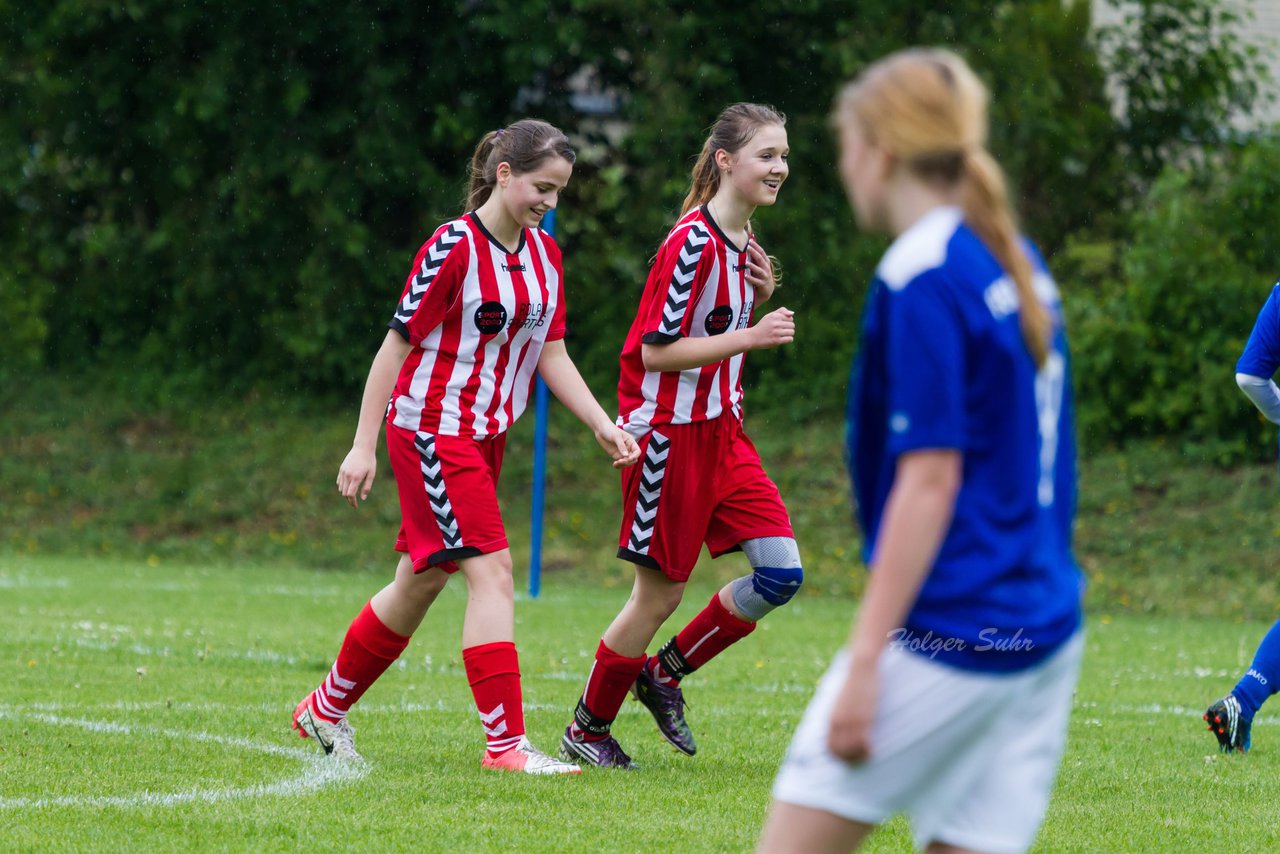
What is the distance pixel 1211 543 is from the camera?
49.9ft

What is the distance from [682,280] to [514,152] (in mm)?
711

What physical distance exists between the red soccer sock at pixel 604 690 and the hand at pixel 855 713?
3.43m

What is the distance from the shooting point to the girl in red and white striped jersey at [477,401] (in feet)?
17.9

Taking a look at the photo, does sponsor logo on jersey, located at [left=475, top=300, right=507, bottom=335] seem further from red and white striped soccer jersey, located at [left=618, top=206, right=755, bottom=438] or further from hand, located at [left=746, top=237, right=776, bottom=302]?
hand, located at [left=746, top=237, right=776, bottom=302]

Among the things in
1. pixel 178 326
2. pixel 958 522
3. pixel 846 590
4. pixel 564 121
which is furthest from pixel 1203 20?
pixel 958 522

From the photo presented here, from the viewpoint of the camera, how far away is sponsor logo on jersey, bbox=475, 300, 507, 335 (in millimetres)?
5527

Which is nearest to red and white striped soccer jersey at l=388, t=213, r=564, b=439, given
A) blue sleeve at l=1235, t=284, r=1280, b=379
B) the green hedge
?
blue sleeve at l=1235, t=284, r=1280, b=379

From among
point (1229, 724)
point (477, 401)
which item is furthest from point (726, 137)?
point (1229, 724)

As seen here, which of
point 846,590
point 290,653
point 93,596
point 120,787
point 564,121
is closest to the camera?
point 120,787

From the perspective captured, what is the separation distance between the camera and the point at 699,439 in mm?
5707

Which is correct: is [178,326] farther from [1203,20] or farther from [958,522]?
[958,522]

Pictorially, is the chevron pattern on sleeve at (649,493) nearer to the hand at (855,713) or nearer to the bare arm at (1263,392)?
the bare arm at (1263,392)

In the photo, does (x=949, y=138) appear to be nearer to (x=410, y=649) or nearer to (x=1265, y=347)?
(x=1265, y=347)

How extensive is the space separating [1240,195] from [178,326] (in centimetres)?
1256
